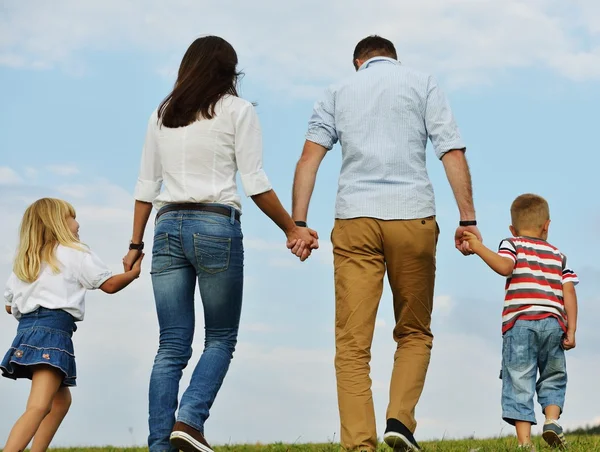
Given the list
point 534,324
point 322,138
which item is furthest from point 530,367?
point 322,138

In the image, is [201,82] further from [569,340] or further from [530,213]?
[569,340]

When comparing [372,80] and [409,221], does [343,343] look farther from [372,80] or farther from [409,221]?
[372,80]

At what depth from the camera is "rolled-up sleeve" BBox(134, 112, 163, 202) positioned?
6.22m

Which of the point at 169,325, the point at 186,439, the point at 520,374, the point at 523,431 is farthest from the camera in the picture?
the point at 520,374

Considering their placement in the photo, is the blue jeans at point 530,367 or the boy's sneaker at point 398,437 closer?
the boy's sneaker at point 398,437

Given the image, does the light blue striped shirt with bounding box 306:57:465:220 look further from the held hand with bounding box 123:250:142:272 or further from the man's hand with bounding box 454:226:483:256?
the held hand with bounding box 123:250:142:272

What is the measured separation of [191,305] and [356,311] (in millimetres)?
1264

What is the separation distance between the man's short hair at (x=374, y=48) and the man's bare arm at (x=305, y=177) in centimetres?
93

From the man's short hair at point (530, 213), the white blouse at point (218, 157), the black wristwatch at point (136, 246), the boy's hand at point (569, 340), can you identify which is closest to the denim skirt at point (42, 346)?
the black wristwatch at point (136, 246)

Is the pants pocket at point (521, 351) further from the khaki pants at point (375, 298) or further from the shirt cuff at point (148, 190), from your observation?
the shirt cuff at point (148, 190)

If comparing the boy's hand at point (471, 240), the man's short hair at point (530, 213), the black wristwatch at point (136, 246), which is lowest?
the black wristwatch at point (136, 246)

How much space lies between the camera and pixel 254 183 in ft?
19.3

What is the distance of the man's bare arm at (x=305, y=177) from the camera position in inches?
262

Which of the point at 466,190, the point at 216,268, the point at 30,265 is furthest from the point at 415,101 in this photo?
the point at 30,265
